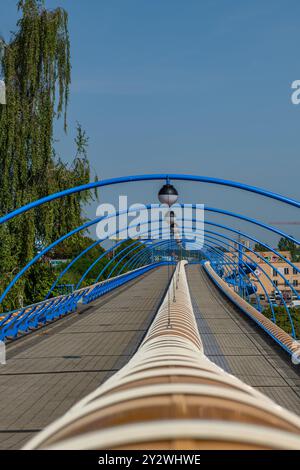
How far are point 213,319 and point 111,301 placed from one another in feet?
32.2

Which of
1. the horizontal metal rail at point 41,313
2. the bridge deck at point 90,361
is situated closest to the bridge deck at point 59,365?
the bridge deck at point 90,361

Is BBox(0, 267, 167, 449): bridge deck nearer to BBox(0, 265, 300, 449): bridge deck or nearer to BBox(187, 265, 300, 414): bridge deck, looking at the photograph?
BBox(0, 265, 300, 449): bridge deck

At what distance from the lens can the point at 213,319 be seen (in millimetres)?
22547

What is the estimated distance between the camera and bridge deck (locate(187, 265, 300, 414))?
37.0 ft

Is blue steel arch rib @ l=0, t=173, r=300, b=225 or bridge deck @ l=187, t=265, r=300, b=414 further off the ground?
blue steel arch rib @ l=0, t=173, r=300, b=225

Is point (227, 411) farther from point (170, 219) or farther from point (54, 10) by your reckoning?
point (54, 10)

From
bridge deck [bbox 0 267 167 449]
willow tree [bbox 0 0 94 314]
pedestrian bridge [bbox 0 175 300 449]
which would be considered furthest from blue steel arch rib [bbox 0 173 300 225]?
willow tree [bbox 0 0 94 314]

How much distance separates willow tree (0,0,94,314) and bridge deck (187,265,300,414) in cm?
694

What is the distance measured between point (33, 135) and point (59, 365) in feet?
44.3

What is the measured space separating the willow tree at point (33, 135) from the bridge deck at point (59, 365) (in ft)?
11.9

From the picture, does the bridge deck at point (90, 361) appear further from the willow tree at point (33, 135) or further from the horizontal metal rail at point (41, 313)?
the willow tree at point (33, 135)

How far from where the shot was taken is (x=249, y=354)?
15.0 metres

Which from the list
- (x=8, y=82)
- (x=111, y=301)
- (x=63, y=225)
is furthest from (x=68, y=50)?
(x=111, y=301)
